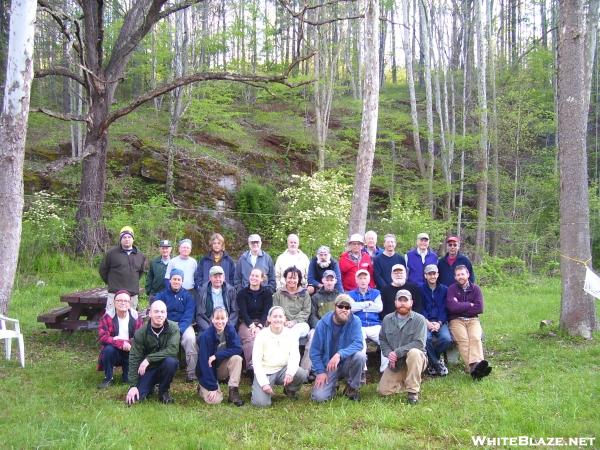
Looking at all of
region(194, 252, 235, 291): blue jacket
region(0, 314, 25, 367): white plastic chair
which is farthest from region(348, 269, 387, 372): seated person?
region(0, 314, 25, 367): white plastic chair

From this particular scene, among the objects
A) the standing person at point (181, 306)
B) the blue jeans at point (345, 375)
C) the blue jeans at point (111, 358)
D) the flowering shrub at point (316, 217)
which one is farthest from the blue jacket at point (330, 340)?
the flowering shrub at point (316, 217)

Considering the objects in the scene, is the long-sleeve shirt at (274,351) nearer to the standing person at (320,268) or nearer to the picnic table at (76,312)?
the standing person at (320,268)

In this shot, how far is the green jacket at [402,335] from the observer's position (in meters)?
5.39

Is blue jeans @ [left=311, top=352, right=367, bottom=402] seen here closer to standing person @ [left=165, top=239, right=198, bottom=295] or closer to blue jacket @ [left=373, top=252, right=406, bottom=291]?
blue jacket @ [left=373, top=252, right=406, bottom=291]

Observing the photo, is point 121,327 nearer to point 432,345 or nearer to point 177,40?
point 432,345

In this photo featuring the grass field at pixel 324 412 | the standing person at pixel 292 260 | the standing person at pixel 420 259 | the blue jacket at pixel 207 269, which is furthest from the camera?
the standing person at pixel 292 260

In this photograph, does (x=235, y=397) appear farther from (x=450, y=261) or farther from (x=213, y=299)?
(x=450, y=261)

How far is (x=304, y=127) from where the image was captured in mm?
23078

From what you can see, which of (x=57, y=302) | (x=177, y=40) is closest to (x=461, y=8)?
(x=177, y=40)

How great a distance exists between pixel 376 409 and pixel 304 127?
19.2m

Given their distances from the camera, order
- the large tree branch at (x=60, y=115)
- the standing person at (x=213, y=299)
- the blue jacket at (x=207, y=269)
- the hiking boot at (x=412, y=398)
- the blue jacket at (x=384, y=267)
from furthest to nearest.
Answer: the large tree branch at (x=60, y=115)
the blue jacket at (x=384, y=267)
the blue jacket at (x=207, y=269)
the standing person at (x=213, y=299)
the hiking boot at (x=412, y=398)

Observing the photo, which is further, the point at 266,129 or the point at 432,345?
the point at 266,129

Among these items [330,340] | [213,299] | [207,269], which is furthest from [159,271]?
[330,340]

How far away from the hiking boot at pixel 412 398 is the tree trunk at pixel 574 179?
3.13m
